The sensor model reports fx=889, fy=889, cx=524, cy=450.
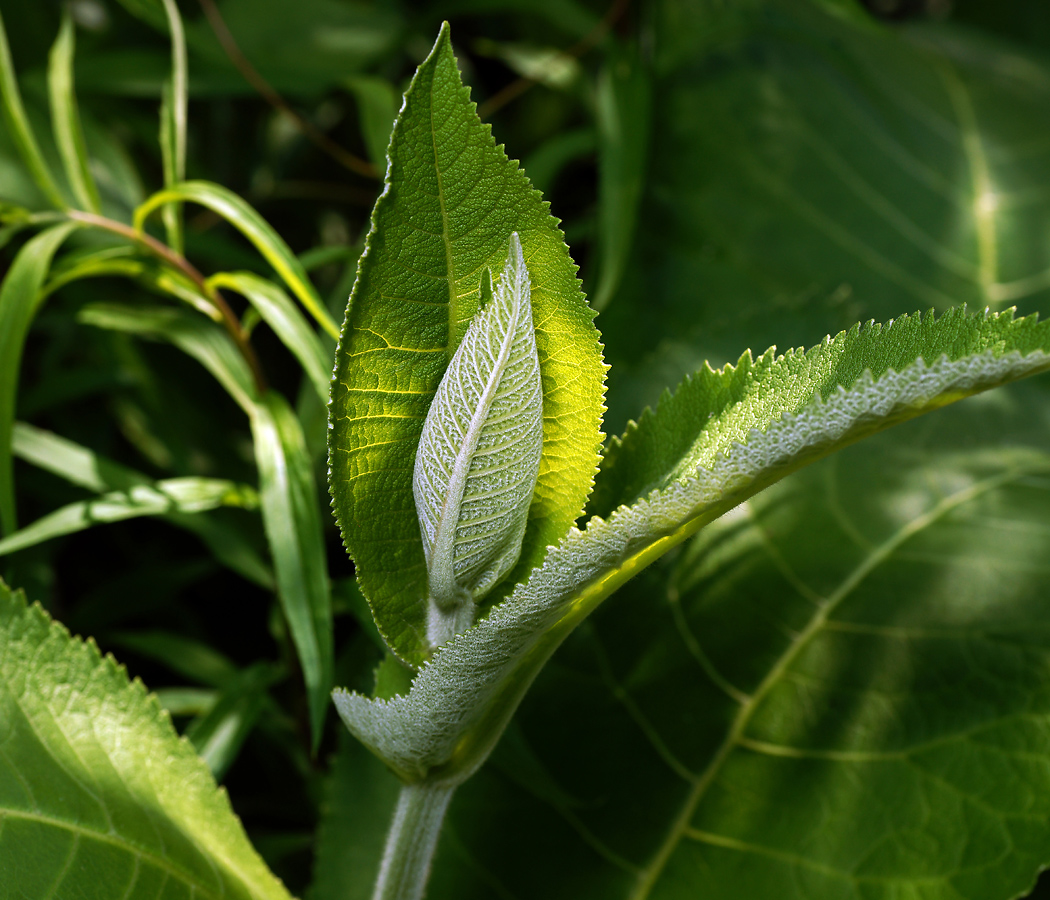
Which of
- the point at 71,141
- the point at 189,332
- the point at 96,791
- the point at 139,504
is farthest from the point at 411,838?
the point at 71,141

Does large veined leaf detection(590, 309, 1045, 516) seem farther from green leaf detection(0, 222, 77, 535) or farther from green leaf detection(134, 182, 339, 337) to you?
green leaf detection(0, 222, 77, 535)

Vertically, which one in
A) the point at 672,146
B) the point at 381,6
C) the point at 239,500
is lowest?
the point at 239,500

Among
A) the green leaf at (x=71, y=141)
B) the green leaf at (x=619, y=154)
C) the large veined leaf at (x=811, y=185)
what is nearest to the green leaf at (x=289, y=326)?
the green leaf at (x=71, y=141)

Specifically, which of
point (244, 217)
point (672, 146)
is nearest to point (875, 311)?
point (672, 146)

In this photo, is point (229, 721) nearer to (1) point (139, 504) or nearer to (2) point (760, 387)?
(1) point (139, 504)

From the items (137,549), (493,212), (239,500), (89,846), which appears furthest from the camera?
(137,549)

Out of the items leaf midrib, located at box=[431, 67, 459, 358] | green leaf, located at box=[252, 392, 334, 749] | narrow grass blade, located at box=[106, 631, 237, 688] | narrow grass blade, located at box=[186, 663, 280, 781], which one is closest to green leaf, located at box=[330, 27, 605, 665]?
leaf midrib, located at box=[431, 67, 459, 358]

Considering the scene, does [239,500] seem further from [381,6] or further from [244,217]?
[381,6]
